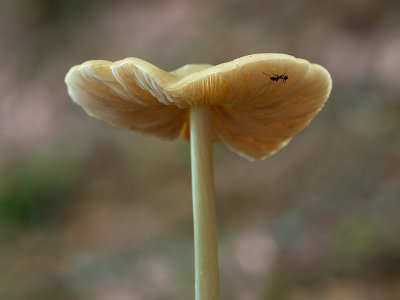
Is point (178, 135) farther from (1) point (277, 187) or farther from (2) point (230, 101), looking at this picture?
(1) point (277, 187)

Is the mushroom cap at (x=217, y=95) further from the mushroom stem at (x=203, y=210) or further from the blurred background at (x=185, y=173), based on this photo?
the blurred background at (x=185, y=173)

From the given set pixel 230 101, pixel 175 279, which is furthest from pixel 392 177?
pixel 230 101

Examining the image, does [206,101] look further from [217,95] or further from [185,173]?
[185,173]

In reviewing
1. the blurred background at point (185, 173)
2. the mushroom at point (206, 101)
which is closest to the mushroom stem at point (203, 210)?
the mushroom at point (206, 101)

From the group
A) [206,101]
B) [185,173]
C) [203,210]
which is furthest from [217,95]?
[185,173]

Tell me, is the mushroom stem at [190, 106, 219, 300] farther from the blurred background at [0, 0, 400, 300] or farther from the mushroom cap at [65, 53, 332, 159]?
the blurred background at [0, 0, 400, 300]

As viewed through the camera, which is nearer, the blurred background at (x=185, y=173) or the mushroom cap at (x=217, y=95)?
the mushroom cap at (x=217, y=95)

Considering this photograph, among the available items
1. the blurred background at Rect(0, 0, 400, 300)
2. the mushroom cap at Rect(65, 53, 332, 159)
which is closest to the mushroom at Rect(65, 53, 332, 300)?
the mushroom cap at Rect(65, 53, 332, 159)

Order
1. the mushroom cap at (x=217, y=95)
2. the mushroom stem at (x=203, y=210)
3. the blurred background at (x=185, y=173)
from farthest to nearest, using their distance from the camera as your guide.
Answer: the blurred background at (x=185, y=173)
the mushroom stem at (x=203, y=210)
the mushroom cap at (x=217, y=95)
